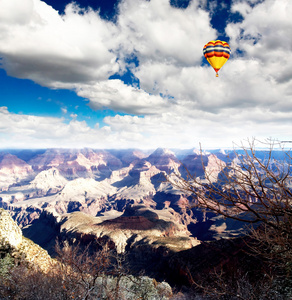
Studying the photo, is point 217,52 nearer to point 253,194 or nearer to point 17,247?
point 253,194

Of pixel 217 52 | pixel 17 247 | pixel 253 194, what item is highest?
pixel 217 52

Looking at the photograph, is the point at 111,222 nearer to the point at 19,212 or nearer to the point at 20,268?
the point at 20,268

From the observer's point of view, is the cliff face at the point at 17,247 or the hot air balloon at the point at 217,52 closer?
the cliff face at the point at 17,247

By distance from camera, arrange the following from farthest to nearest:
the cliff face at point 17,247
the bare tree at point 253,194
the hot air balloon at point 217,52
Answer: the hot air balloon at point 217,52 → the cliff face at point 17,247 → the bare tree at point 253,194

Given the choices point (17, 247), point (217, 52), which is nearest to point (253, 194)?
point (17, 247)

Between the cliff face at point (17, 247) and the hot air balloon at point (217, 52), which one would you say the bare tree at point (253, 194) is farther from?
the hot air balloon at point (217, 52)

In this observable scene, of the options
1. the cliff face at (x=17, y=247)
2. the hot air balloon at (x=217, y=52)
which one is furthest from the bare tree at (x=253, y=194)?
the hot air balloon at (x=217, y=52)
